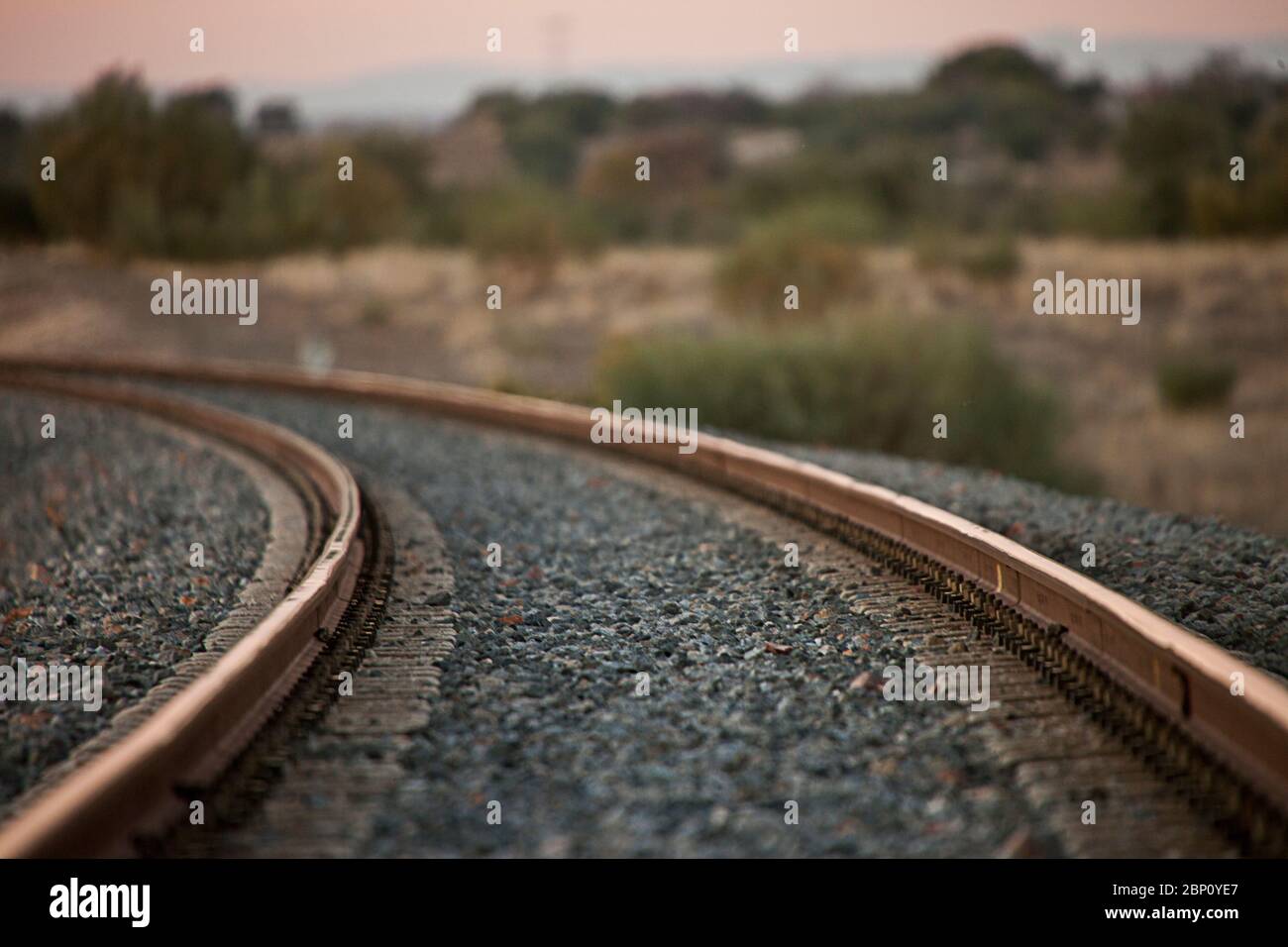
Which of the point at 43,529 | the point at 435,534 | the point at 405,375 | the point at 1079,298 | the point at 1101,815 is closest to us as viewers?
the point at 1101,815

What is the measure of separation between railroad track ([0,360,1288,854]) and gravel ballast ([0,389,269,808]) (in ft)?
2.27

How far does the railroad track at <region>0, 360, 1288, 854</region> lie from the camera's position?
382cm

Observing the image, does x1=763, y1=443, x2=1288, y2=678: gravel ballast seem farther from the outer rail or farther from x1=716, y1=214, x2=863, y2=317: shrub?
x1=716, y1=214, x2=863, y2=317: shrub

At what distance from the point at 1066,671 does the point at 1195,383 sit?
52.8 feet

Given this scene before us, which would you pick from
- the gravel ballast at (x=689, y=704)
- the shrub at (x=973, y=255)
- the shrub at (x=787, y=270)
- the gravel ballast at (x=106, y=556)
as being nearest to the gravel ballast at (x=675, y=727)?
the gravel ballast at (x=689, y=704)

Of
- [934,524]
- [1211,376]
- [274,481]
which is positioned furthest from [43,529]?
[1211,376]

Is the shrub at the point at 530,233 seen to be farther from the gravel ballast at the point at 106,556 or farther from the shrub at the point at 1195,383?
the gravel ballast at the point at 106,556

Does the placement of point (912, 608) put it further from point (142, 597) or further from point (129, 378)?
point (129, 378)

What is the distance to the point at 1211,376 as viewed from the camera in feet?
66.2

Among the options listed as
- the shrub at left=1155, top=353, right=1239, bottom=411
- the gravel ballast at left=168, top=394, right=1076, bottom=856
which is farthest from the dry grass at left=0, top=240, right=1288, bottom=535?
the gravel ballast at left=168, top=394, right=1076, bottom=856

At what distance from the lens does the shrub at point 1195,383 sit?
Result: 65.4 feet

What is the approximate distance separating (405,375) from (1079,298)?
1462cm

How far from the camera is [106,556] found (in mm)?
9289
